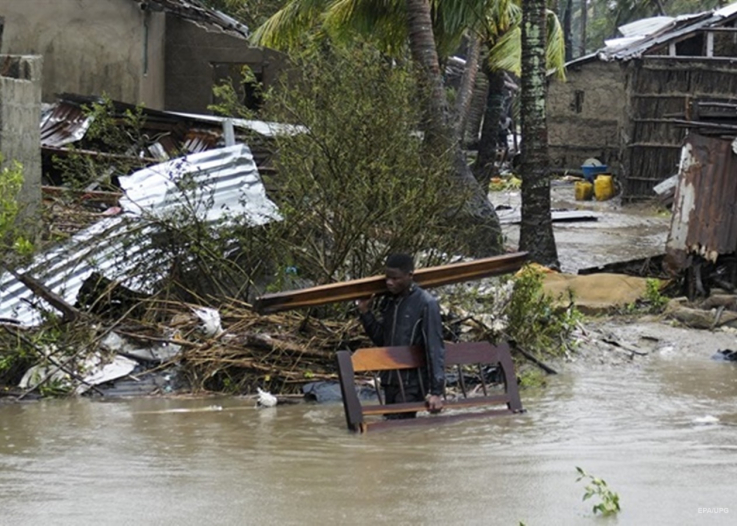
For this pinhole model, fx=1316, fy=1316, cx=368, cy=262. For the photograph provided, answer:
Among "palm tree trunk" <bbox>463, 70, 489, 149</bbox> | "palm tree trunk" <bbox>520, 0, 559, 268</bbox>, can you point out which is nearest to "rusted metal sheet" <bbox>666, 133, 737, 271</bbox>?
"palm tree trunk" <bbox>520, 0, 559, 268</bbox>

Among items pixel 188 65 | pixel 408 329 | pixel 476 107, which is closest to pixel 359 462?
pixel 408 329

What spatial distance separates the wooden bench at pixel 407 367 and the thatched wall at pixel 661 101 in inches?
717

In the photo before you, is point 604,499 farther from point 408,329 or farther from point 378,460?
point 408,329

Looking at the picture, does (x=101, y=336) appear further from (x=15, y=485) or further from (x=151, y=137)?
(x=151, y=137)

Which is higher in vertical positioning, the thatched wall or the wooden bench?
the thatched wall

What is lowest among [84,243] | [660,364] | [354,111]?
[660,364]

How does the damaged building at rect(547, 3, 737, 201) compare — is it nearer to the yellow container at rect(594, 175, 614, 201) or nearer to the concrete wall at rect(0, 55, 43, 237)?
the yellow container at rect(594, 175, 614, 201)

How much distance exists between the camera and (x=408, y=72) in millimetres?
13141

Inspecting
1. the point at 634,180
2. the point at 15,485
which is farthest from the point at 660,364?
the point at 634,180

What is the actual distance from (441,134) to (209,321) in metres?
4.58

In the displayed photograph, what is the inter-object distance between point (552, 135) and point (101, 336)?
24.1 metres

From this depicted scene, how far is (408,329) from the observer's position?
9227mm

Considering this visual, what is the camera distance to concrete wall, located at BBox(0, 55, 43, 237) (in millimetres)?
12211

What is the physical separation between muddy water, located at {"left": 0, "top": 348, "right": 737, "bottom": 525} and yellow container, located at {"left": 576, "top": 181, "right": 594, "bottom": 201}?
1828cm
